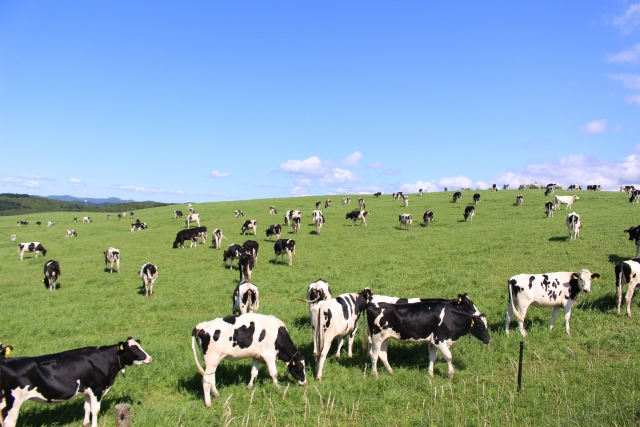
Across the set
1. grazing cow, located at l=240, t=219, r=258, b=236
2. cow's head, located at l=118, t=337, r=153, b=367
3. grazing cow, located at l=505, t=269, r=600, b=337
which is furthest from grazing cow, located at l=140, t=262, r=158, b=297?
grazing cow, located at l=240, t=219, r=258, b=236

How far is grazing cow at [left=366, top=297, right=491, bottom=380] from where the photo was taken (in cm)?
975

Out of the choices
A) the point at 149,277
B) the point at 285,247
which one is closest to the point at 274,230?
the point at 285,247

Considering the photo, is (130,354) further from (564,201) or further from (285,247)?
(564,201)

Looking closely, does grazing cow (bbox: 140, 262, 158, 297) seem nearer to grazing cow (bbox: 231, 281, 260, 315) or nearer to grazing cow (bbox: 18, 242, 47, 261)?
grazing cow (bbox: 231, 281, 260, 315)

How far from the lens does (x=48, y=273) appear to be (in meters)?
23.3

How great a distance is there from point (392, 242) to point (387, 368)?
22.3m

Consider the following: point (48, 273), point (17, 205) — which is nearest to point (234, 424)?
point (48, 273)

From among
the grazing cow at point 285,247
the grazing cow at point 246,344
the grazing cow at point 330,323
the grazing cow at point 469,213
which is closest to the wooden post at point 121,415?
the grazing cow at point 246,344

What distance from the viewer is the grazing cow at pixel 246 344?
29.3ft

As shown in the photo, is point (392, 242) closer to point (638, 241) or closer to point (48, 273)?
point (638, 241)

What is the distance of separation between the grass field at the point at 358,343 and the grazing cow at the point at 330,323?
0.55 metres

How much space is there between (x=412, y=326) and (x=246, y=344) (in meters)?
4.09

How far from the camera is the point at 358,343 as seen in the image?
39.8 ft

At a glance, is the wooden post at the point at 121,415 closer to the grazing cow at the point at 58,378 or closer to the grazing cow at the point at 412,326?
the grazing cow at the point at 58,378
